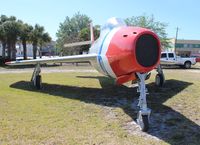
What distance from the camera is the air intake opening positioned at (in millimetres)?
7996

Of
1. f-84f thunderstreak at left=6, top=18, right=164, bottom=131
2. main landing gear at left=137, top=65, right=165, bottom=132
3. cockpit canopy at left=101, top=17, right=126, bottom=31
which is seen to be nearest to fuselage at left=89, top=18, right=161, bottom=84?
f-84f thunderstreak at left=6, top=18, right=164, bottom=131

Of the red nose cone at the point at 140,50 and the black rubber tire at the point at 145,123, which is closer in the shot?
the black rubber tire at the point at 145,123

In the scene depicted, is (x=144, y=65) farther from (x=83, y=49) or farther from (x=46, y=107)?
(x=83, y=49)

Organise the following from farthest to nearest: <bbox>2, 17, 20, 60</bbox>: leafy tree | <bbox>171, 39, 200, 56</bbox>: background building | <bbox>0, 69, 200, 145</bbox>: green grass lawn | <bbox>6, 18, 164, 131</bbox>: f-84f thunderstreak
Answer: <bbox>171, 39, 200, 56</bbox>: background building
<bbox>2, 17, 20, 60</bbox>: leafy tree
<bbox>6, 18, 164, 131</bbox>: f-84f thunderstreak
<bbox>0, 69, 200, 145</bbox>: green grass lawn

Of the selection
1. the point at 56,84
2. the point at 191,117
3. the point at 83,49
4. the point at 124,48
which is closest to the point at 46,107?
the point at 124,48

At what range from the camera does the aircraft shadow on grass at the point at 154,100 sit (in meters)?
7.36

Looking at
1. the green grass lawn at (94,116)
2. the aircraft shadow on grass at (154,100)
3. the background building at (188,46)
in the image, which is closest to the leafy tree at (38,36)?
the aircraft shadow on grass at (154,100)

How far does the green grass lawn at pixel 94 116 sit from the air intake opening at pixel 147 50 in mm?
1569

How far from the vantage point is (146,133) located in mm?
7453

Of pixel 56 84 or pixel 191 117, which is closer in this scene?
pixel 191 117

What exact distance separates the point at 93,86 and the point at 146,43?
6.73 meters

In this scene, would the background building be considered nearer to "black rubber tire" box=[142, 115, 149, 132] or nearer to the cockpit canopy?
the cockpit canopy

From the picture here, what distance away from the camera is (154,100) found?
437 inches

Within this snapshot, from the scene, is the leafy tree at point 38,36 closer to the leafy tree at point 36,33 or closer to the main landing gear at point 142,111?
the leafy tree at point 36,33
